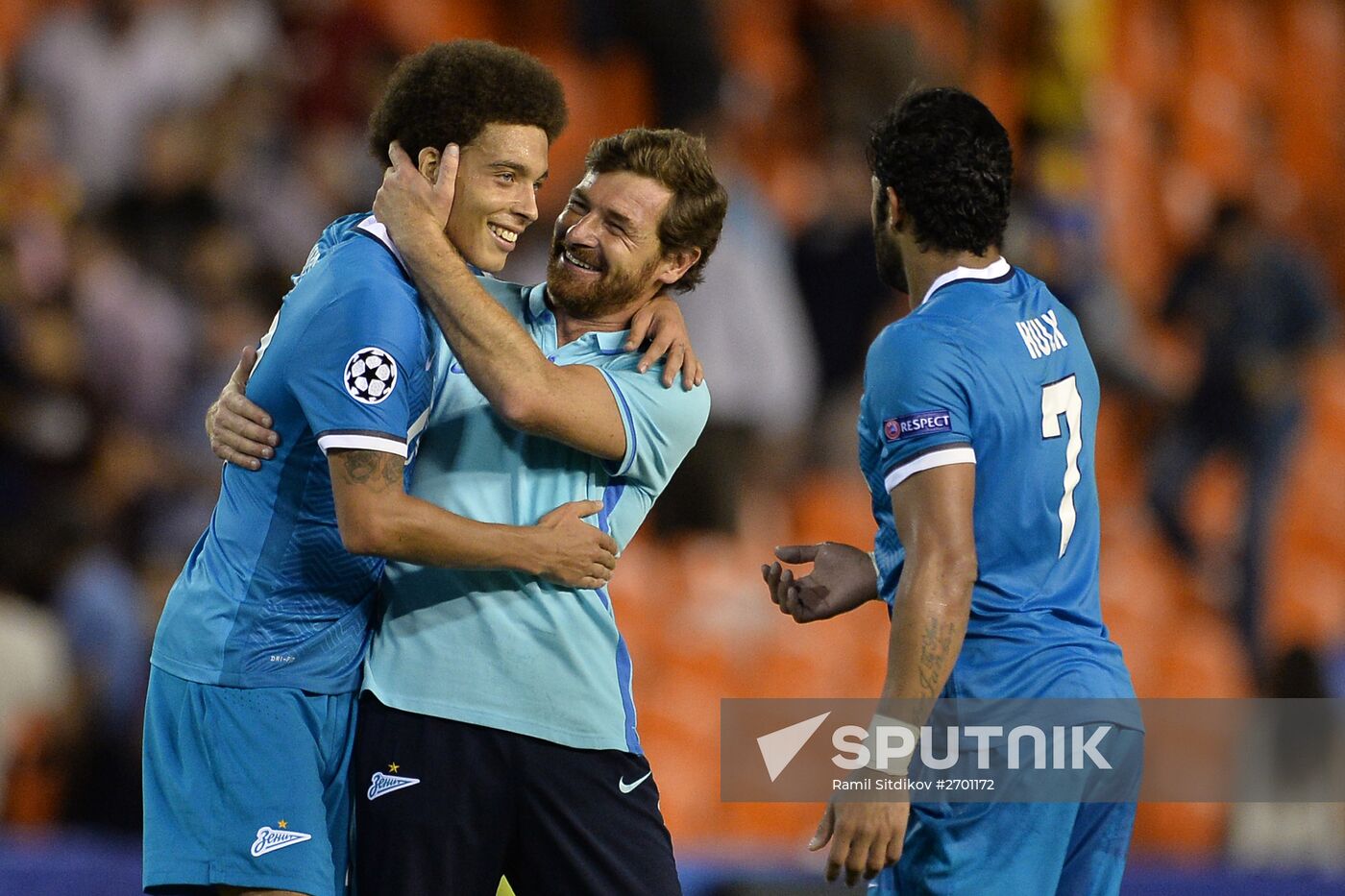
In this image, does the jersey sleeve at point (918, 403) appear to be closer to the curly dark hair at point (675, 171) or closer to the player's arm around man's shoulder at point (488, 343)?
the player's arm around man's shoulder at point (488, 343)

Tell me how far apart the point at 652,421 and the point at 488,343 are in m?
0.46

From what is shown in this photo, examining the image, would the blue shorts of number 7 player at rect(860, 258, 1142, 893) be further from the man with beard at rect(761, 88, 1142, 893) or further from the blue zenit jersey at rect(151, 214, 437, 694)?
the blue zenit jersey at rect(151, 214, 437, 694)

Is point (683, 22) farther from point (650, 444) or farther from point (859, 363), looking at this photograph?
point (650, 444)

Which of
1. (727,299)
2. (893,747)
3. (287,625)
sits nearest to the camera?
(893,747)

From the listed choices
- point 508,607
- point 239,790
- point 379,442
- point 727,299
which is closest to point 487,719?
point 508,607

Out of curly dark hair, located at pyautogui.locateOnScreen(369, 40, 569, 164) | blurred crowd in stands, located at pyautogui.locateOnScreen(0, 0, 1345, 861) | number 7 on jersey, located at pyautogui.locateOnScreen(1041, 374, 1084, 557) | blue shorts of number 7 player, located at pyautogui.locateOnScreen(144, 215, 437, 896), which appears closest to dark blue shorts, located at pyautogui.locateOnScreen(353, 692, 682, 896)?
blue shorts of number 7 player, located at pyautogui.locateOnScreen(144, 215, 437, 896)

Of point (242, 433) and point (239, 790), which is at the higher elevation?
point (242, 433)

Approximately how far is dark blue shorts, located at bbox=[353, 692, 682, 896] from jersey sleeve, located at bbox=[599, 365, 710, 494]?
623 millimetres

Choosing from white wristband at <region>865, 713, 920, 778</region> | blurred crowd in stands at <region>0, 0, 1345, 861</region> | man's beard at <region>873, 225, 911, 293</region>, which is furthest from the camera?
blurred crowd in stands at <region>0, 0, 1345, 861</region>

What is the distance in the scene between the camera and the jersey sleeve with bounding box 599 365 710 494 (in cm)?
379

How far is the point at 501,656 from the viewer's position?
3664 mm

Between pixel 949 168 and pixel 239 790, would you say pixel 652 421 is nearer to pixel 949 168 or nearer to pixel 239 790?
pixel 949 168

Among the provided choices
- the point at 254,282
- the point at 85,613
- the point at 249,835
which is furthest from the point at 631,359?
the point at 254,282

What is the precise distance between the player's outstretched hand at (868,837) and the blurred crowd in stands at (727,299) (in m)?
4.33
